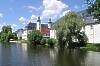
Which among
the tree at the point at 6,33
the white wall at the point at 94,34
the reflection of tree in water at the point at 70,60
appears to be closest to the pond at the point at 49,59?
the reflection of tree in water at the point at 70,60

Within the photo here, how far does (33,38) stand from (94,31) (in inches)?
1044

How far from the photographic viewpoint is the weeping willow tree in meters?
68.7

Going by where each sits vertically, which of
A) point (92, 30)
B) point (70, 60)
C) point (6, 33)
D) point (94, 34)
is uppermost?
point (6, 33)

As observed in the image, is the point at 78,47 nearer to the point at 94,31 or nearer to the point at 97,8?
the point at 94,31

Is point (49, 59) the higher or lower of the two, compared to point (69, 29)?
lower

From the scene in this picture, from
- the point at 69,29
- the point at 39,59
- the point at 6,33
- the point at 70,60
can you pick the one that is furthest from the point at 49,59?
the point at 6,33

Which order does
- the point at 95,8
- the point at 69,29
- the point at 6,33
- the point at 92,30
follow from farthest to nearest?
the point at 6,33, the point at 92,30, the point at 69,29, the point at 95,8

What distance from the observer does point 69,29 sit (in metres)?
69.0

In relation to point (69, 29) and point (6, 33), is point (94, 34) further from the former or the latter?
point (6, 33)

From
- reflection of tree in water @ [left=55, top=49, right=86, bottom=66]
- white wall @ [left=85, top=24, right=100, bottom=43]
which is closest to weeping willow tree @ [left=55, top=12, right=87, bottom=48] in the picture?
white wall @ [left=85, top=24, right=100, bottom=43]

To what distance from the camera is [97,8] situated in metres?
32.8

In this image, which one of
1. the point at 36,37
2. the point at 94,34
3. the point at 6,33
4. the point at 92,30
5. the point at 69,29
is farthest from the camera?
the point at 6,33

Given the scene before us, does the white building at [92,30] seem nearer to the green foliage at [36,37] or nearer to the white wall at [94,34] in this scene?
the white wall at [94,34]

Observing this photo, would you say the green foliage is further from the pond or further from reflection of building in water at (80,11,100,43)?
the pond
